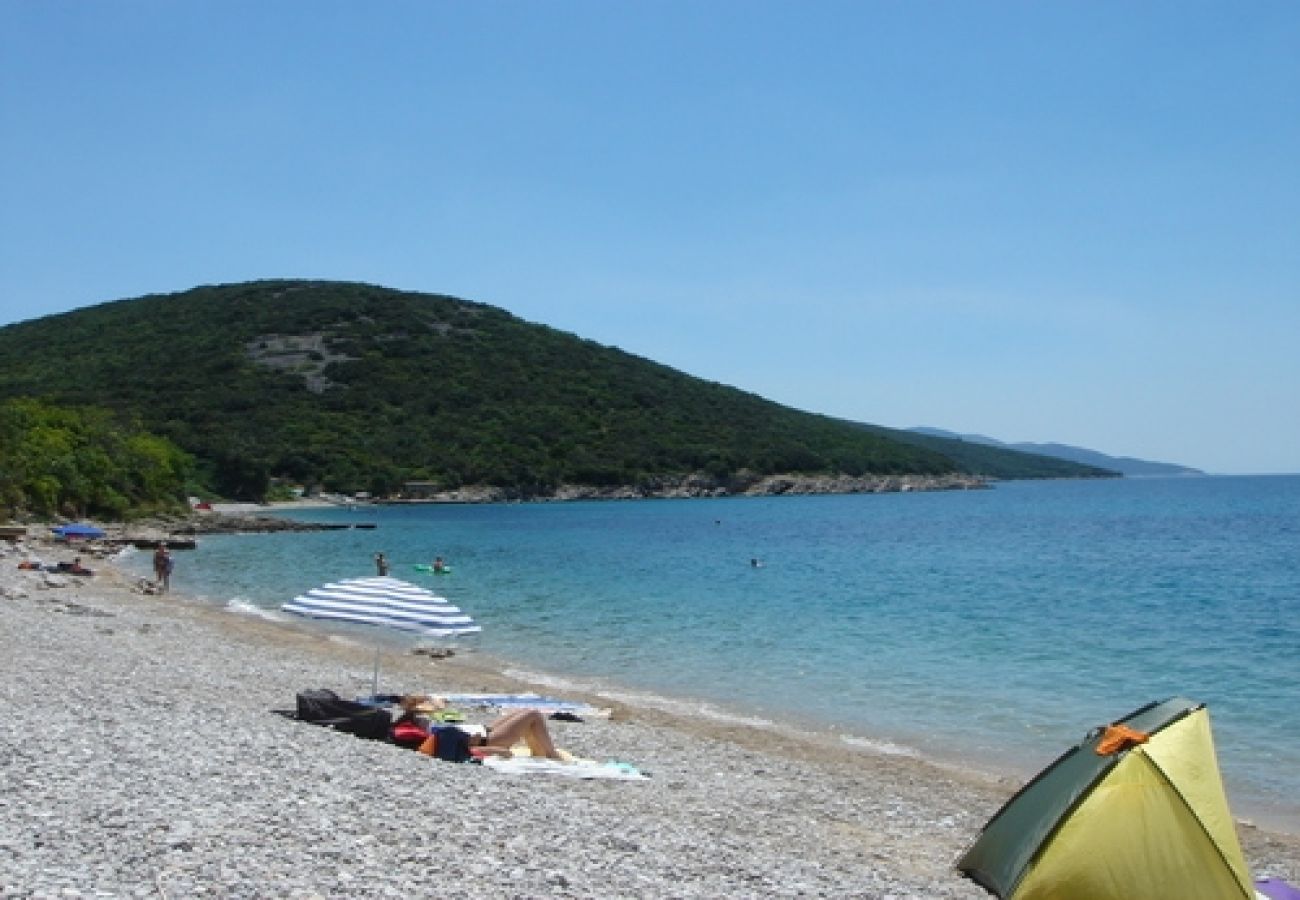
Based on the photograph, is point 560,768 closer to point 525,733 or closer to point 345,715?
point 525,733

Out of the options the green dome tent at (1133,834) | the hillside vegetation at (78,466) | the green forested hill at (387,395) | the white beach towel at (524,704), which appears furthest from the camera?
the green forested hill at (387,395)

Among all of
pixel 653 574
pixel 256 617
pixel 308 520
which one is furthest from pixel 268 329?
pixel 256 617

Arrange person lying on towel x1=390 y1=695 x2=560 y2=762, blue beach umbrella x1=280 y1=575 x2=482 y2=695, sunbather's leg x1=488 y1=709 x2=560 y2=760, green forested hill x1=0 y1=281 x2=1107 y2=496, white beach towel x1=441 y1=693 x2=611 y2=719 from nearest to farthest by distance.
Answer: person lying on towel x1=390 y1=695 x2=560 y2=762 → sunbather's leg x1=488 y1=709 x2=560 y2=760 → blue beach umbrella x1=280 y1=575 x2=482 y2=695 → white beach towel x1=441 y1=693 x2=611 y2=719 → green forested hill x1=0 y1=281 x2=1107 y2=496

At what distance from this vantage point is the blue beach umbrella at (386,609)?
44.0 ft

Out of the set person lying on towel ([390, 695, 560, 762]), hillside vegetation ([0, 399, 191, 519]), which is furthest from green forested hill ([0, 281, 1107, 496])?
person lying on towel ([390, 695, 560, 762])

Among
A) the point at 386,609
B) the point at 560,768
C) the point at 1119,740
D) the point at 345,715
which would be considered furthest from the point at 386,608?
the point at 1119,740

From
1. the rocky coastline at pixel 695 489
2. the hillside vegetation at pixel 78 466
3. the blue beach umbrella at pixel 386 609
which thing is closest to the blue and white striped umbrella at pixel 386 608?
the blue beach umbrella at pixel 386 609

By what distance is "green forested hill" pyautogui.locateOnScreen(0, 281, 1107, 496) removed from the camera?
104625mm

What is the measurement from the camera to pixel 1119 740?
29.0ft

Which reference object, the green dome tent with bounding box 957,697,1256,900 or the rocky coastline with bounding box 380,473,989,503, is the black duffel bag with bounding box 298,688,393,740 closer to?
the green dome tent with bounding box 957,697,1256,900

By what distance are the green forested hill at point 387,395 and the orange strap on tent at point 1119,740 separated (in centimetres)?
9329

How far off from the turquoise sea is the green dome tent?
17.0 ft

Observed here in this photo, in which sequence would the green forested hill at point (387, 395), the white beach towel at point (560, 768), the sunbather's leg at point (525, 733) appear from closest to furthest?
the white beach towel at point (560, 768) → the sunbather's leg at point (525, 733) → the green forested hill at point (387, 395)

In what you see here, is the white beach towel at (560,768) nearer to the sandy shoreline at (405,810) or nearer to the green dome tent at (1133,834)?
the sandy shoreline at (405,810)
